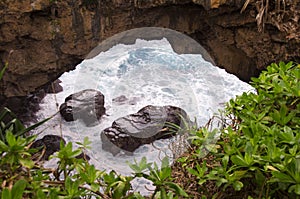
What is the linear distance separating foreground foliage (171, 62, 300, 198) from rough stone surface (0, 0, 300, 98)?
2135 millimetres

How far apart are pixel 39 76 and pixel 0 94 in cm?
47

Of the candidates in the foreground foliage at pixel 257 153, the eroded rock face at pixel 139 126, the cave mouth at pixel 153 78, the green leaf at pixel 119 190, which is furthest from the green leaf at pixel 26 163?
the eroded rock face at pixel 139 126

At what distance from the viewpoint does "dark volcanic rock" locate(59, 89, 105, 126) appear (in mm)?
3006

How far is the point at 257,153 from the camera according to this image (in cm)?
70

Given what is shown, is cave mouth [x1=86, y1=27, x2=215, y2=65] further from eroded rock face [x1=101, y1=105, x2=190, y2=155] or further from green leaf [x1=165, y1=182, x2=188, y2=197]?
green leaf [x1=165, y1=182, x2=188, y2=197]

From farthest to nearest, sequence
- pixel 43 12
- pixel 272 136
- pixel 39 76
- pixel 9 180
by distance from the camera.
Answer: pixel 39 76
pixel 43 12
pixel 272 136
pixel 9 180

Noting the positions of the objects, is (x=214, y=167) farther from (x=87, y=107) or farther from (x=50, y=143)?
(x=50, y=143)

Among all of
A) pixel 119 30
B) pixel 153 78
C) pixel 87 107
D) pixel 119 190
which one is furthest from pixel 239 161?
pixel 119 30

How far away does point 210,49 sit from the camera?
3.69 m

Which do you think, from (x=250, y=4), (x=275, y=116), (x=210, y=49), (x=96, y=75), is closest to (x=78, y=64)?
(x=96, y=75)

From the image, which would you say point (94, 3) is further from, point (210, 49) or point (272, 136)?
point (272, 136)

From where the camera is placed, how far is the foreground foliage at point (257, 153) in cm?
65

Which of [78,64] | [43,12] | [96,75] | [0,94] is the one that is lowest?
[0,94]

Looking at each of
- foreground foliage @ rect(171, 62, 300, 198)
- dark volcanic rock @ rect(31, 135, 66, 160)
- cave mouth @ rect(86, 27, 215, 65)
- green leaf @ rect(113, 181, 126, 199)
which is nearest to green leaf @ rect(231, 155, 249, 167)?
foreground foliage @ rect(171, 62, 300, 198)
